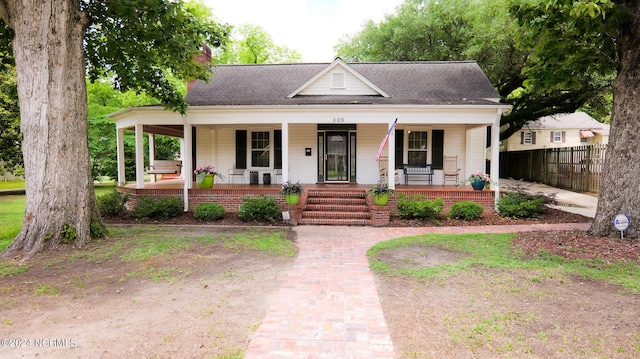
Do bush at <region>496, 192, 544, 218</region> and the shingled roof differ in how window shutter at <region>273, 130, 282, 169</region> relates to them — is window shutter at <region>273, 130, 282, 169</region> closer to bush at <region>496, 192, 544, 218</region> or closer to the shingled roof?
the shingled roof

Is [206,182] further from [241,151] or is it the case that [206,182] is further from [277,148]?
[277,148]

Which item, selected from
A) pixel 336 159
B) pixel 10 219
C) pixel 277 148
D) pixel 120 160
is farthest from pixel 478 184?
pixel 10 219

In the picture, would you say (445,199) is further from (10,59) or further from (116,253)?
(10,59)

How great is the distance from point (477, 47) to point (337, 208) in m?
13.2

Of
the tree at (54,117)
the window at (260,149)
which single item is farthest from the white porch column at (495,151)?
the tree at (54,117)

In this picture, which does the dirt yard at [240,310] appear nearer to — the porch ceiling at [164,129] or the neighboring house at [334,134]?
the neighboring house at [334,134]

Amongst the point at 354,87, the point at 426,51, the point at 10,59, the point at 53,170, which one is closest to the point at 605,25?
the point at 354,87

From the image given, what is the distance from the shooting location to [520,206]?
9711mm

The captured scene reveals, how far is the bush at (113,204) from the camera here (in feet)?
33.5

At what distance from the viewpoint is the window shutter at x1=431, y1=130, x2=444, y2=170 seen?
1292 cm

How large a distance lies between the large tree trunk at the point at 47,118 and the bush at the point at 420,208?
751 cm

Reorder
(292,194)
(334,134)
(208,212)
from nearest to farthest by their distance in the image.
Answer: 1. (292,194)
2. (208,212)
3. (334,134)

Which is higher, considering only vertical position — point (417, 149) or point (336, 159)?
point (417, 149)

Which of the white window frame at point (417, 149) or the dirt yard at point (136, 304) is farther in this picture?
the white window frame at point (417, 149)
